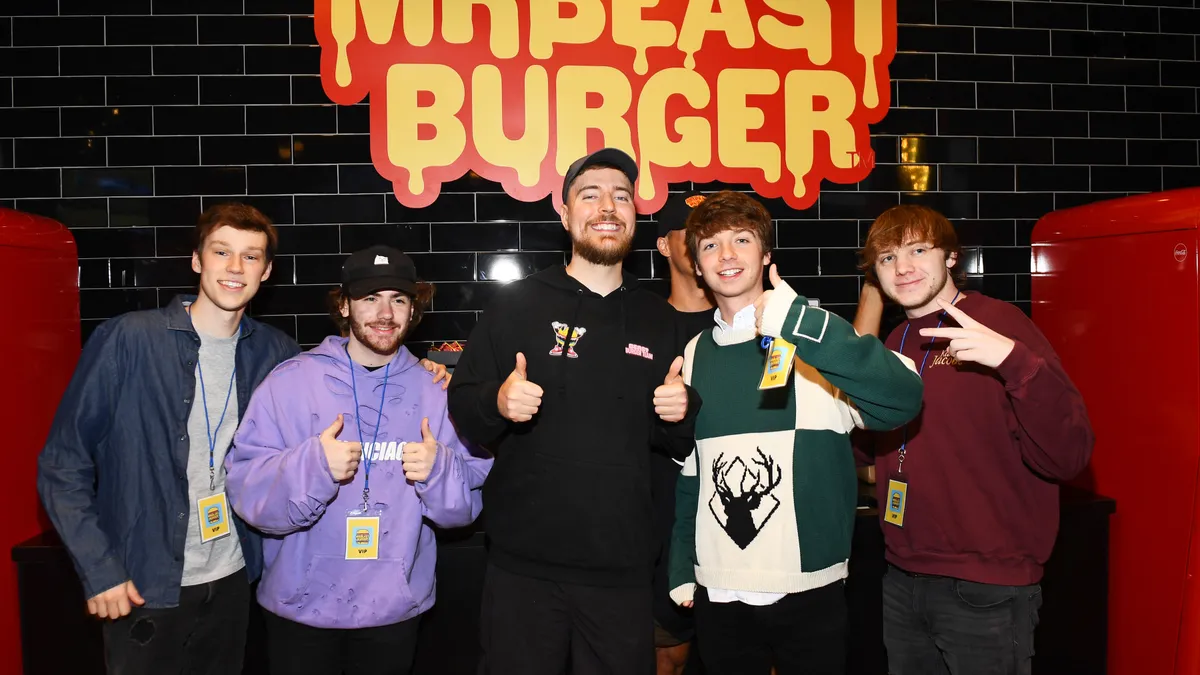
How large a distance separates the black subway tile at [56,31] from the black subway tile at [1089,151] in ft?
13.1

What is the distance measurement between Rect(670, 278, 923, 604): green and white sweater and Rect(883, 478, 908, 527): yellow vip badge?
0.16 metres

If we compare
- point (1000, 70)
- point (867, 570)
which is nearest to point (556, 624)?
point (867, 570)

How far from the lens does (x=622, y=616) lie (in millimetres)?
1804

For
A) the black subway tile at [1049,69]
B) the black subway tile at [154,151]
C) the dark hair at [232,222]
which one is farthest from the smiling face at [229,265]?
the black subway tile at [1049,69]

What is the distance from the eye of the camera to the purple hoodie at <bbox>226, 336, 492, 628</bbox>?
184cm

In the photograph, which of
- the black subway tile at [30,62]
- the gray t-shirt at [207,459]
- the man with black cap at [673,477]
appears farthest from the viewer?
the black subway tile at [30,62]

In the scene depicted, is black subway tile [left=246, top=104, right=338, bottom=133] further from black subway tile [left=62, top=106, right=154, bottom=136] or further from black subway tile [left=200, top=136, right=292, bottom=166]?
black subway tile [left=62, top=106, right=154, bottom=136]

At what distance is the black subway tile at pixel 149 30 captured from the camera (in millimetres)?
2936

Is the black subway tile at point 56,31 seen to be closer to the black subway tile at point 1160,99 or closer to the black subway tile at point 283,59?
the black subway tile at point 283,59

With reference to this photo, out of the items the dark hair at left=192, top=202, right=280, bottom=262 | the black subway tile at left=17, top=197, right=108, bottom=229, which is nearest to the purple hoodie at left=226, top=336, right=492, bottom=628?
the dark hair at left=192, top=202, right=280, bottom=262

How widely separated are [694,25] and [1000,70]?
136 cm

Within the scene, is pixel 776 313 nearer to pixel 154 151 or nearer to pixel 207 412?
pixel 207 412

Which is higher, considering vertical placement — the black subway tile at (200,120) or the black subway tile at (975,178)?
the black subway tile at (200,120)

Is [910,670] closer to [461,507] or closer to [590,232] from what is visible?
[461,507]
